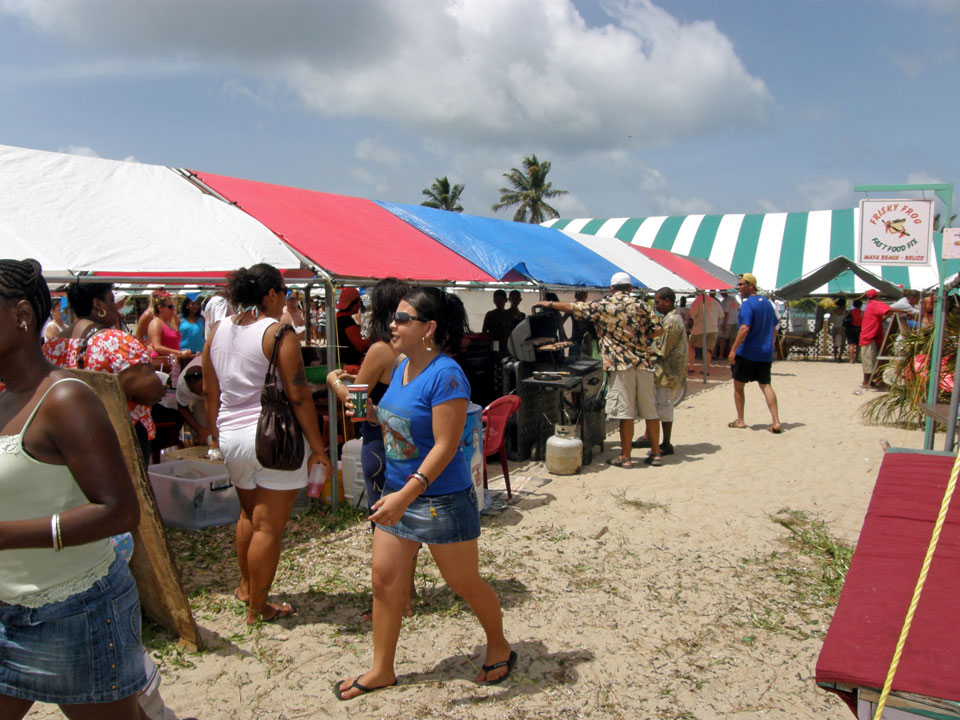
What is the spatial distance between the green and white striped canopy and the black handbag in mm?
16630

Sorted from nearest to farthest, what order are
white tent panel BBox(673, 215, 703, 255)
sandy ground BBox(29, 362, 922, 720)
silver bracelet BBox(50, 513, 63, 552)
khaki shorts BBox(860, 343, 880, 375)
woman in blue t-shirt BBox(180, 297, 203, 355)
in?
silver bracelet BBox(50, 513, 63, 552) → sandy ground BBox(29, 362, 922, 720) → woman in blue t-shirt BBox(180, 297, 203, 355) → khaki shorts BBox(860, 343, 880, 375) → white tent panel BBox(673, 215, 703, 255)

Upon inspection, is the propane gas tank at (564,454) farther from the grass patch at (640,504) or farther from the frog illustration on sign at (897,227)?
the frog illustration on sign at (897,227)

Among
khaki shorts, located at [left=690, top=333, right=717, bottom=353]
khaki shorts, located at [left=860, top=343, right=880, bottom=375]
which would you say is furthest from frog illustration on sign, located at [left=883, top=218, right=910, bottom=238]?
khaki shorts, located at [left=690, top=333, right=717, bottom=353]

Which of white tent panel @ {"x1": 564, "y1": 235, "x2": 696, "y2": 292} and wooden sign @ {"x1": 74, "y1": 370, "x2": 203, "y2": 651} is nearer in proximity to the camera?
wooden sign @ {"x1": 74, "y1": 370, "x2": 203, "y2": 651}

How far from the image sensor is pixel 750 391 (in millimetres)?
12305

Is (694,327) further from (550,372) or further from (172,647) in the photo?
(172,647)

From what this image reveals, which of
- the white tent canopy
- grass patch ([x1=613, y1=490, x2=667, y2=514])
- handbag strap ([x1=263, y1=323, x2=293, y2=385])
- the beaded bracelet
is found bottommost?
grass patch ([x1=613, y1=490, x2=667, y2=514])

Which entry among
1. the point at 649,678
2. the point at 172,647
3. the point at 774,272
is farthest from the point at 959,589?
the point at 774,272

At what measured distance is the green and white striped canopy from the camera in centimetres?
1886

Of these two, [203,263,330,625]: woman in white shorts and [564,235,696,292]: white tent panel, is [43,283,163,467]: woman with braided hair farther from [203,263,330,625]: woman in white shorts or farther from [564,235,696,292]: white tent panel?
[564,235,696,292]: white tent panel

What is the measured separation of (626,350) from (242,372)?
431 cm

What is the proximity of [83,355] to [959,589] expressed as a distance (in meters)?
3.79

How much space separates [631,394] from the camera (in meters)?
6.71

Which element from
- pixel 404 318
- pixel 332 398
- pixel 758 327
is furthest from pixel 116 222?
pixel 758 327
